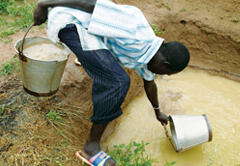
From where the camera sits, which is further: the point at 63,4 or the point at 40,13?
the point at 40,13

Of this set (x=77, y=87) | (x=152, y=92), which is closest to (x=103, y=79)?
(x=152, y=92)

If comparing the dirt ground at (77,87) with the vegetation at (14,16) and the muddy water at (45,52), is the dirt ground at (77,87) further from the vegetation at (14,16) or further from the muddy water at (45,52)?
the muddy water at (45,52)

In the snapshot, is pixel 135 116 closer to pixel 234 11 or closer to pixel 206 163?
pixel 206 163

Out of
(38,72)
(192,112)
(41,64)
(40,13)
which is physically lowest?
(192,112)

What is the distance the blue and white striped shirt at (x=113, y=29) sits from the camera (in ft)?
5.14

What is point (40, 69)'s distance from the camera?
1915 mm

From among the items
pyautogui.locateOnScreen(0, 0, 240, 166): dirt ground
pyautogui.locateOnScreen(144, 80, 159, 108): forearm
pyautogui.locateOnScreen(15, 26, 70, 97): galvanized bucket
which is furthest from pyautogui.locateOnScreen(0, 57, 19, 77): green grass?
pyautogui.locateOnScreen(144, 80, 159, 108): forearm

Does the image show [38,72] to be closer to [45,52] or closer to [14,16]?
[45,52]

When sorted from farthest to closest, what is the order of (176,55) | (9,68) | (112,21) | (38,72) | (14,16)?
1. (14,16)
2. (9,68)
3. (38,72)
4. (176,55)
5. (112,21)

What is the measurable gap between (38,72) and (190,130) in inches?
55.7

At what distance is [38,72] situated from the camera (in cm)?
194

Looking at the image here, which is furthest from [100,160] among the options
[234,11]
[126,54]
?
[234,11]

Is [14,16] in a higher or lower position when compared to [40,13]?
lower

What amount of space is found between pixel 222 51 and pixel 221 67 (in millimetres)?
260
